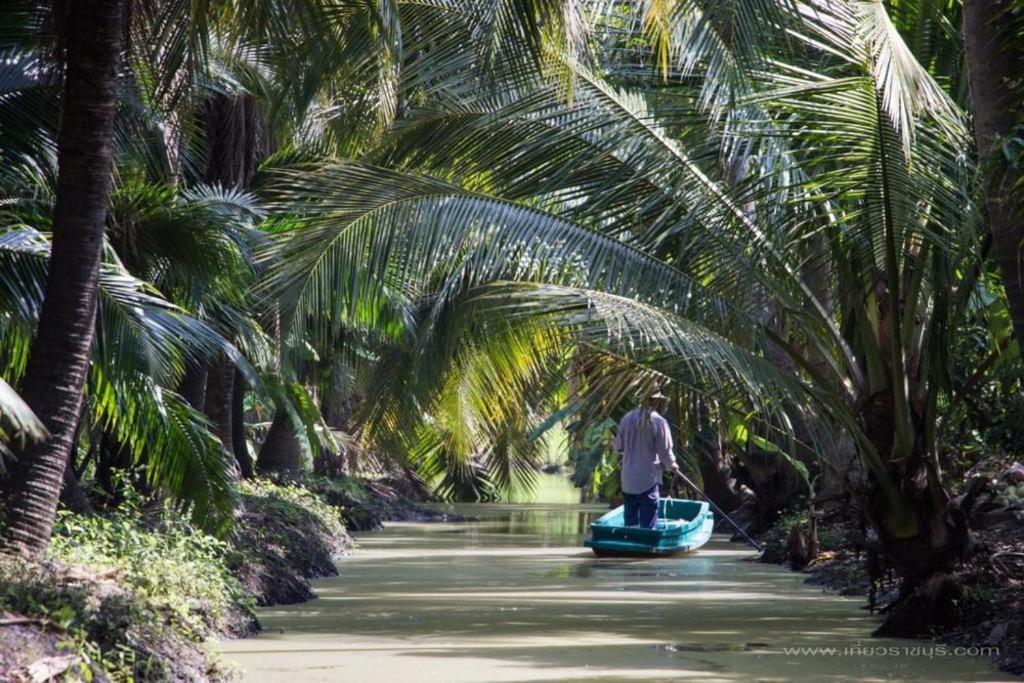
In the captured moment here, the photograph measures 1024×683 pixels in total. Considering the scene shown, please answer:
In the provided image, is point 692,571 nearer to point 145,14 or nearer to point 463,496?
point 145,14

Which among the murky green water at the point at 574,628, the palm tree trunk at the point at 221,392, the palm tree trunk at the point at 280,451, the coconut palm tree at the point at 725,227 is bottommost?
the murky green water at the point at 574,628

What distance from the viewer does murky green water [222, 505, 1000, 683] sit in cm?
829

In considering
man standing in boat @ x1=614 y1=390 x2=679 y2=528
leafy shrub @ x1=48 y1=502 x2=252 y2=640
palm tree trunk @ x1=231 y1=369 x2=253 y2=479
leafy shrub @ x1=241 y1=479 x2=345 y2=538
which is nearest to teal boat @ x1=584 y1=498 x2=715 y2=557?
man standing in boat @ x1=614 y1=390 x2=679 y2=528

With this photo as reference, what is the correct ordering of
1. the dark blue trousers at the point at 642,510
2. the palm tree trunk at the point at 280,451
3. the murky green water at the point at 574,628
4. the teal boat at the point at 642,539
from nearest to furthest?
the murky green water at the point at 574,628 → the teal boat at the point at 642,539 → the dark blue trousers at the point at 642,510 → the palm tree trunk at the point at 280,451

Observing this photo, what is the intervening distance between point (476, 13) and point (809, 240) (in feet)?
9.30

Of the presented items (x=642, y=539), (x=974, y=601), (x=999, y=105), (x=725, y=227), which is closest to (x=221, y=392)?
(x=642, y=539)

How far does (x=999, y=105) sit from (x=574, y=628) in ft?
14.4

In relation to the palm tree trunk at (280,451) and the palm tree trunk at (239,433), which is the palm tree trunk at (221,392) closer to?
the palm tree trunk at (239,433)

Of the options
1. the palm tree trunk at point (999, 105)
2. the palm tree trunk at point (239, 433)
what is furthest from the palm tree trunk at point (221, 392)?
the palm tree trunk at point (999, 105)

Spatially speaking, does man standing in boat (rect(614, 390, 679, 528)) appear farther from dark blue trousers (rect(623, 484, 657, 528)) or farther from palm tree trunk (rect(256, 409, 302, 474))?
palm tree trunk (rect(256, 409, 302, 474))

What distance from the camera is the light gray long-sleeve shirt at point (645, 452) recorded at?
645 inches

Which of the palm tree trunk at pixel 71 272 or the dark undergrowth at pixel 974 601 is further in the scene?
the dark undergrowth at pixel 974 601

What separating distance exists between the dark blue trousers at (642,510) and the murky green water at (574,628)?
2.34 ft

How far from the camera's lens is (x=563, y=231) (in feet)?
35.9
